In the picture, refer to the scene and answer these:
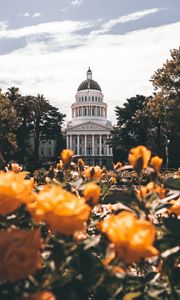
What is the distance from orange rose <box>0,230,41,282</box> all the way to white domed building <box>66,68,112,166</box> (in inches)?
3217

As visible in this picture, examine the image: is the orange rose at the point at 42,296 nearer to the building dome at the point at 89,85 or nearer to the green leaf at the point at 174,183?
the green leaf at the point at 174,183

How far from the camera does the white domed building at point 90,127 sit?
280ft

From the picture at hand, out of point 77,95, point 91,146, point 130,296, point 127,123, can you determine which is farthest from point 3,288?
point 77,95

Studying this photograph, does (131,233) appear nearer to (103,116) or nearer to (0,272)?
(0,272)

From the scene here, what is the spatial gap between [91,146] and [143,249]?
281ft

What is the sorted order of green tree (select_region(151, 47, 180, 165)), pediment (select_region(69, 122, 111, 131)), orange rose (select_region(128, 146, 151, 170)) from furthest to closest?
1. pediment (select_region(69, 122, 111, 131))
2. green tree (select_region(151, 47, 180, 165))
3. orange rose (select_region(128, 146, 151, 170))

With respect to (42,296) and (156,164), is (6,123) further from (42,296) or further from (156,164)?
(42,296)

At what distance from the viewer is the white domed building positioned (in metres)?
85.4

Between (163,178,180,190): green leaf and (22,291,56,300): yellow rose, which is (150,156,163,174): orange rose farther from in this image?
(22,291,56,300): yellow rose

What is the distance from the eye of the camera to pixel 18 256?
91cm

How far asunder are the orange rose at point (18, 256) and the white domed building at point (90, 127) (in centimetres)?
8172

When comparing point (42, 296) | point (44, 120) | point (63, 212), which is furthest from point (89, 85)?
point (42, 296)

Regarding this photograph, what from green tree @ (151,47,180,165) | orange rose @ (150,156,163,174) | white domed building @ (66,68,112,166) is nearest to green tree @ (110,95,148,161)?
green tree @ (151,47,180,165)

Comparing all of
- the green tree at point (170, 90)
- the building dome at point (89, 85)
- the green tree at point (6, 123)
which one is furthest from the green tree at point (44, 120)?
the building dome at point (89, 85)
